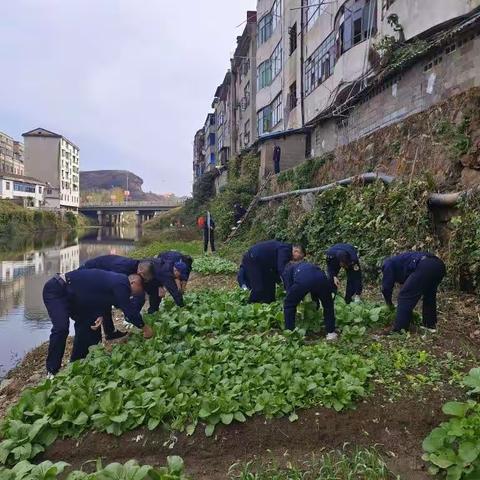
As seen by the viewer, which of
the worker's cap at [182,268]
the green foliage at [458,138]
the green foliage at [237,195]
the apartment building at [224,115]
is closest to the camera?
the worker's cap at [182,268]

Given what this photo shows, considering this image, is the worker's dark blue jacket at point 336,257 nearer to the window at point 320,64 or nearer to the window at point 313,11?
the window at point 320,64

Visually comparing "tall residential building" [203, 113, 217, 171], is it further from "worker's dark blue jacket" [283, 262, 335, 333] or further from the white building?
"worker's dark blue jacket" [283, 262, 335, 333]

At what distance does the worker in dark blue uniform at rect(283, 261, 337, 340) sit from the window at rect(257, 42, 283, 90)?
2626 cm

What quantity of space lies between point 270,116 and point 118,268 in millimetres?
27785

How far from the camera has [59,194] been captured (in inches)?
3597

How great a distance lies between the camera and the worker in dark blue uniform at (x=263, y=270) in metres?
9.12

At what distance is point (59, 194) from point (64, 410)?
92595 mm

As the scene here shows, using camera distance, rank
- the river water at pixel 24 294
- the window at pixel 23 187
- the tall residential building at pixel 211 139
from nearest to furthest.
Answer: the river water at pixel 24 294, the tall residential building at pixel 211 139, the window at pixel 23 187

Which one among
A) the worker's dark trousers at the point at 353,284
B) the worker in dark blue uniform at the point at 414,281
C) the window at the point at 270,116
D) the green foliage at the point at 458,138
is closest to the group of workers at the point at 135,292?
the worker in dark blue uniform at the point at 414,281

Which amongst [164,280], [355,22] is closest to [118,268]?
[164,280]

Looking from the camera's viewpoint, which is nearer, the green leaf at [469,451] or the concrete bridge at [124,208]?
the green leaf at [469,451]

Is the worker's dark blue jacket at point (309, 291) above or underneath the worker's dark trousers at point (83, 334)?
above

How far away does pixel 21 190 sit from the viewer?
7800cm

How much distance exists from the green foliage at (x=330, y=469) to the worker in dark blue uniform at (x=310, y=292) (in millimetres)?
2598
